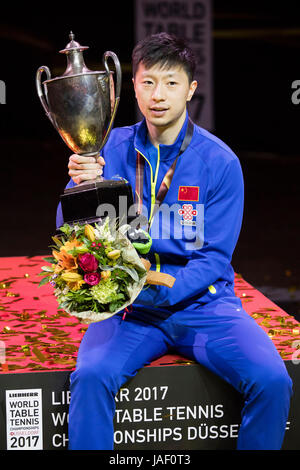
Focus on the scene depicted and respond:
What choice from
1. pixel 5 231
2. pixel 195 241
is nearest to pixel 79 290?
pixel 195 241

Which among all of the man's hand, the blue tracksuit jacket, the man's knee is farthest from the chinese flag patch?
the man's knee

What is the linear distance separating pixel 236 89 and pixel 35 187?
14.4 ft

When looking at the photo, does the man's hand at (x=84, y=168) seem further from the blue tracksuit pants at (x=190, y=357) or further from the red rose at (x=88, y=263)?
the blue tracksuit pants at (x=190, y=357)

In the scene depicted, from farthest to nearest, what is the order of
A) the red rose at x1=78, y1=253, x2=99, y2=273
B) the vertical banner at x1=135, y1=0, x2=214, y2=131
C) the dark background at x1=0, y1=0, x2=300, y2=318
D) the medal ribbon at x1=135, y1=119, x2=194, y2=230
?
the dark background at x1=0, y1=0, x2=300, y2=318
the vertical banner at x1=135, y1=0, x2=214, y2=131
the medal ribbon at x1=135, y1=119, x2=194, y2=230
the red rose at x1=78, y1=253, x2=99, y2=273

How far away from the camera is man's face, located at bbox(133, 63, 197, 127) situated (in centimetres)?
258

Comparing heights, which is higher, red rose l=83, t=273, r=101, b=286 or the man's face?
the man's face

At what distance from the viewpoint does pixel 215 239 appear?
8.54 ft

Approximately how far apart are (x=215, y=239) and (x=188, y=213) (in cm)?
14

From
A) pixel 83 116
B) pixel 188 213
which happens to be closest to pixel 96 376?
pixel 188 213

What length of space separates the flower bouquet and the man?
0.18 meters

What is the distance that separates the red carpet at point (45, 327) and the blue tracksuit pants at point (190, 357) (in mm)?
101

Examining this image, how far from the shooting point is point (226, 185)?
262cm

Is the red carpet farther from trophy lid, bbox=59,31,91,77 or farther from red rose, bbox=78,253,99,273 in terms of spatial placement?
trophy lid, bbox=59,31,91,77

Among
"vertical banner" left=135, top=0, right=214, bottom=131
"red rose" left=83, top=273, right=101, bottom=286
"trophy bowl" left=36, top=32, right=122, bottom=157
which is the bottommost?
"red rose" left=83, top=273, right=101, bottom=286
